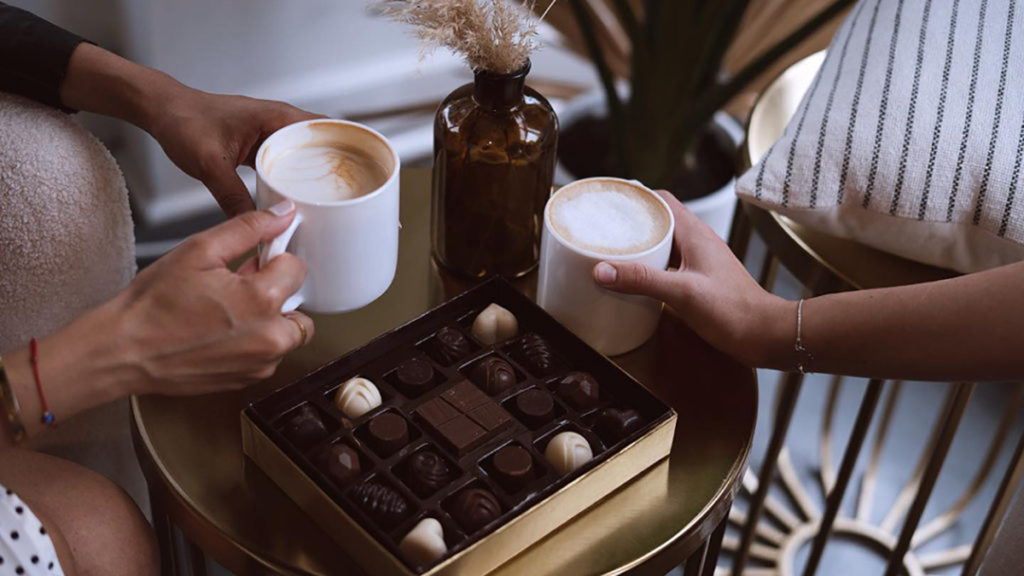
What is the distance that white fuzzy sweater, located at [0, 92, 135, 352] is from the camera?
858 mm

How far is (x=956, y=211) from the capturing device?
84cm

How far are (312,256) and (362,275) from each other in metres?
0.04

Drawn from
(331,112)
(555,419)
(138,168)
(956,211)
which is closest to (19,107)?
(555,419)

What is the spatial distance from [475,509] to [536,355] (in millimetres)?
154

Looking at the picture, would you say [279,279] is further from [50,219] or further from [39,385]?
[50,219]

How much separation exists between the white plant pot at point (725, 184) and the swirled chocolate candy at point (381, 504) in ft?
2.87

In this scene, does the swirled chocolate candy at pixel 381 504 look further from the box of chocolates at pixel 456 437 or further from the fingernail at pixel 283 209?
the fingernail at pixel 283 209

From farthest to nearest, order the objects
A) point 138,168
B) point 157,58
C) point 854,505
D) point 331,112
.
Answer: point 331,112, point 138,168, point 157,58, point 854,505

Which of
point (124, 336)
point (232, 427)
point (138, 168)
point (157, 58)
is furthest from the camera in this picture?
point (138, 168)

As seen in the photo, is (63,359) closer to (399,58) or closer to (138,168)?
(138,168)

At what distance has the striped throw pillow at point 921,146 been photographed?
84cm

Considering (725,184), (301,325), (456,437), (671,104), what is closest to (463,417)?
(456,437)

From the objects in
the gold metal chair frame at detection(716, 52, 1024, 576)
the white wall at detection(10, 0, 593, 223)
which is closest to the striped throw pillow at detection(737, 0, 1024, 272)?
the gold metal chair frame at detection(716, 52, 1024, 576)

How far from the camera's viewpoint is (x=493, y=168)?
85 cm
